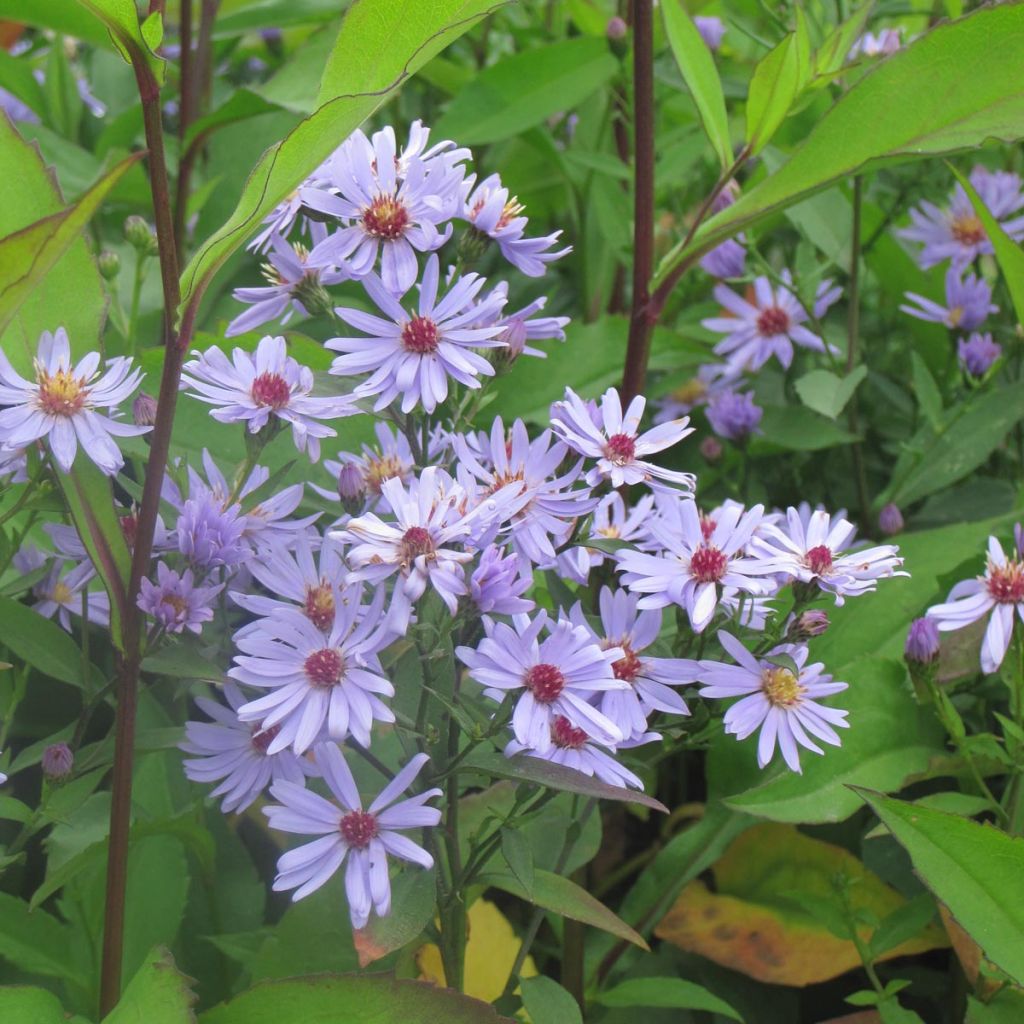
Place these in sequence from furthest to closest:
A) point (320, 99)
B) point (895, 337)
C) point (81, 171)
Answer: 1. point (895, 337)
2. point (81, 171)
3. point (320, 99)

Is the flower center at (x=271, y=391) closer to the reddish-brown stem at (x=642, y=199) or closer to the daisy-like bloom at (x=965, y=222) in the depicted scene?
the reddish-brown stem at (x=642, y=199)

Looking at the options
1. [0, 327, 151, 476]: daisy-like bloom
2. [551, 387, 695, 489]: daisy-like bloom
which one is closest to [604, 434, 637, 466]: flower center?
[551, 387, 695, 489]: daisy-like bloom

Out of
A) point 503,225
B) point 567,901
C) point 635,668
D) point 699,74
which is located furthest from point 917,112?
point 567,901

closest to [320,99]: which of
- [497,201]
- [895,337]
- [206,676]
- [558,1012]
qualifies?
[497,201]

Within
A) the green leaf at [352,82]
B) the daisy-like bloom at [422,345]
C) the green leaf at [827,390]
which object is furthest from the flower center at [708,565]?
the green leaf at [827,390]

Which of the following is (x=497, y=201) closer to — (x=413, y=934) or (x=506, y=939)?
(x=413, y=934)

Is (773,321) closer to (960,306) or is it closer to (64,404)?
(960,306)
